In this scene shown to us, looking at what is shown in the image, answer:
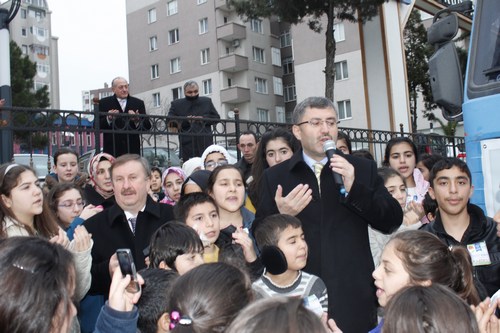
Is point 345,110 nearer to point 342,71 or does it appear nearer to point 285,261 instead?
point 342,71

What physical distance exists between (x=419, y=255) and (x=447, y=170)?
1572mm

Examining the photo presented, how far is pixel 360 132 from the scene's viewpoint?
36.9 ft

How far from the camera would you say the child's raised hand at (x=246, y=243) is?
11.9ft

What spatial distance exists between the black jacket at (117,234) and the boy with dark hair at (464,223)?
6.73 ft

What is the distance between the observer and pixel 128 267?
2369 millimetres

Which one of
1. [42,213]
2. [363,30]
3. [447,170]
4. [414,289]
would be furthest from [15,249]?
[363,30]

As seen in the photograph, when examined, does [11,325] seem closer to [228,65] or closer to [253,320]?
[253,320]

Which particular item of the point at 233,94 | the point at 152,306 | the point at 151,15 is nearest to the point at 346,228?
the point at 152,306

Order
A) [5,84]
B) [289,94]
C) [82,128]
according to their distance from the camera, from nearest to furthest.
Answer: [5,84] → [82,128] → [289,94]

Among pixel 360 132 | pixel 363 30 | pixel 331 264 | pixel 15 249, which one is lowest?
pixel 331 264

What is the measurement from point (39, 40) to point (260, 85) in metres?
46.6

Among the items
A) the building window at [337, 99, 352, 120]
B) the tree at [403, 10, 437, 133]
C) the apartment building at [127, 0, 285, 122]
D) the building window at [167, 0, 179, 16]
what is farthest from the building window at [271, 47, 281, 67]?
the tree at [403, 10, 437, 133]

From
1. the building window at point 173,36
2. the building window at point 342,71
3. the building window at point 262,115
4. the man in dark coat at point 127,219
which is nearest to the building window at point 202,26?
the building window at point 173,36

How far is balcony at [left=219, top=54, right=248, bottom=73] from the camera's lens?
40.9 metres
